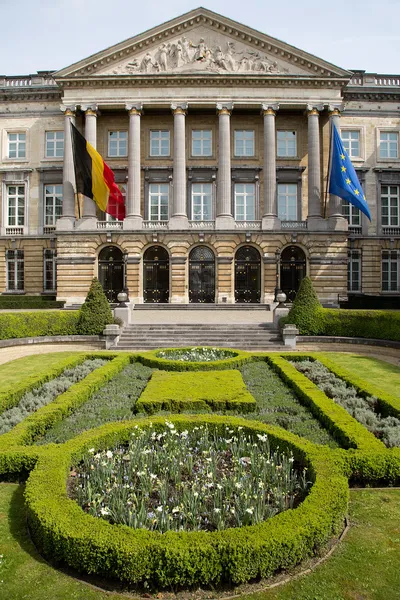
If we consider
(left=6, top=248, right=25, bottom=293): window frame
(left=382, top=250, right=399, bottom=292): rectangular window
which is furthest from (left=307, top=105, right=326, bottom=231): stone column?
(left=6, top=248, right=25, bottom=293): window frame

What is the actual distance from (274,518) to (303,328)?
56.9ft

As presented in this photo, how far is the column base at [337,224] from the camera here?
110ft

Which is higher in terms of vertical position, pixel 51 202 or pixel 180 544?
pixel 51 202

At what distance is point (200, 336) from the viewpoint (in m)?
21.5

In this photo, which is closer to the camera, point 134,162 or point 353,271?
point 134,162

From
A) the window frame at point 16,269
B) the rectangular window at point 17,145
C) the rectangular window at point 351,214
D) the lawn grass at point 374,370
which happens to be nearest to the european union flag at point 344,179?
the rectangular window at point 351,214

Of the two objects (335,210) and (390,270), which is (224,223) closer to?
(335,210)

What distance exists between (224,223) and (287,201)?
6031mm

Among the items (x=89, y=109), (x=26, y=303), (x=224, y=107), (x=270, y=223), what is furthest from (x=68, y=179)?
(x=270, y=223)

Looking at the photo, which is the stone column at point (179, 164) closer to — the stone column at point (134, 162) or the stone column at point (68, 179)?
the stone column at point (134, 162)

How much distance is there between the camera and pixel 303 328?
21469mm

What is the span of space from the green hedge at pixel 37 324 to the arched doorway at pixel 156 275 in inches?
504

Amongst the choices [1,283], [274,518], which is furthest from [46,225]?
[274,518]

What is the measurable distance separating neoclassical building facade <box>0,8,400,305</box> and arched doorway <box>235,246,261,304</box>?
2.9 inches
